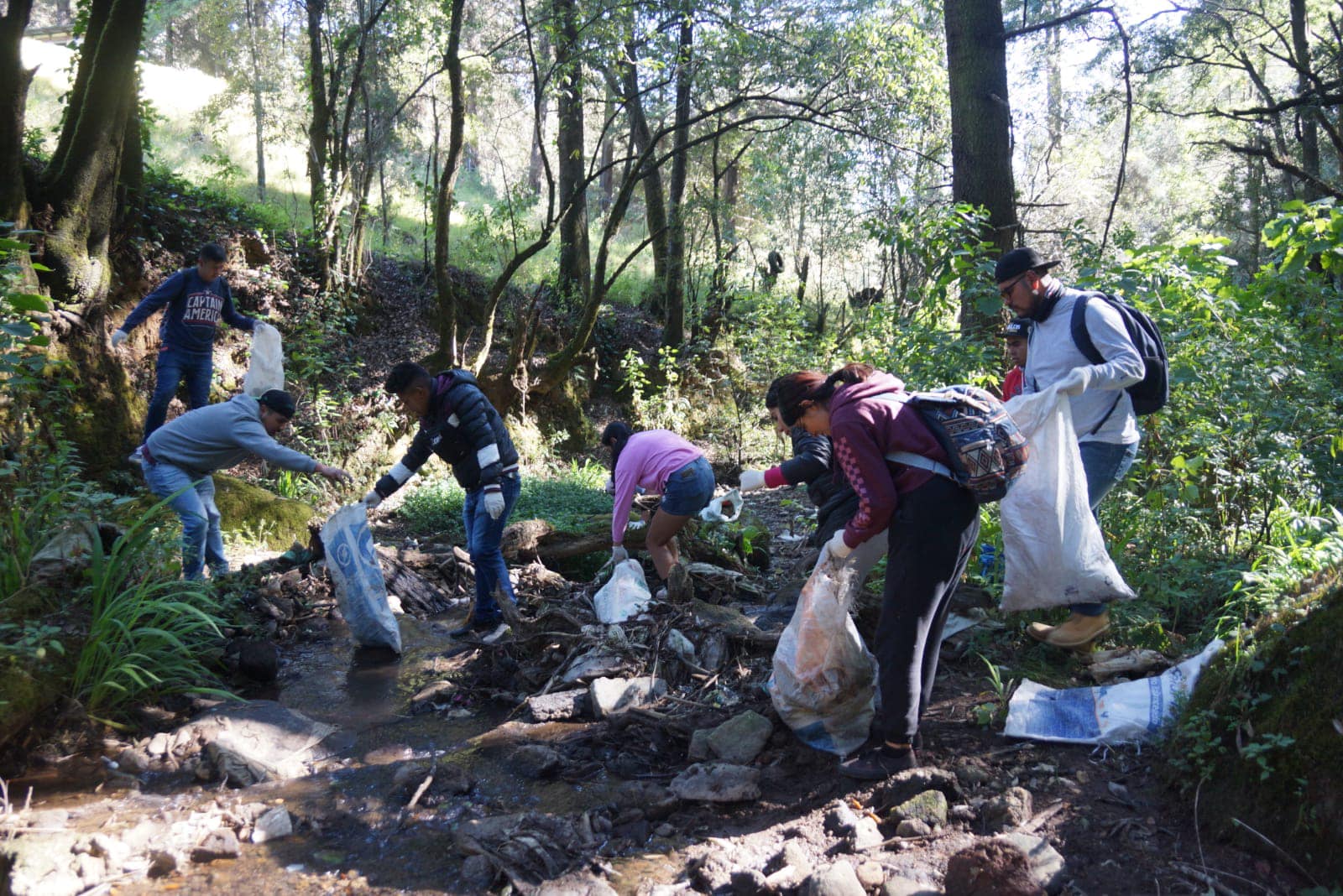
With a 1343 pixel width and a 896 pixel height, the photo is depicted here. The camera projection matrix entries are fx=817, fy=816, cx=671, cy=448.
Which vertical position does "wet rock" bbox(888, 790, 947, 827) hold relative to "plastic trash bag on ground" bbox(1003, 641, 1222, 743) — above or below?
below

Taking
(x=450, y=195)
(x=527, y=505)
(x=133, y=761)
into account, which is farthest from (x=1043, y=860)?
(x=450, y=195)

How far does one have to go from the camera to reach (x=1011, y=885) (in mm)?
2287

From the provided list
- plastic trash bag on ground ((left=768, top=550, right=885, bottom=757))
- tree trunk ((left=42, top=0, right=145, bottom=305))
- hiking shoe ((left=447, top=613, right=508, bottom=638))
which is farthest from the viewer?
tree trunk ((left=42, top=0, right=145, bottom=305))

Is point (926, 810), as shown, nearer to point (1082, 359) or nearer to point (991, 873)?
point (991, 873)

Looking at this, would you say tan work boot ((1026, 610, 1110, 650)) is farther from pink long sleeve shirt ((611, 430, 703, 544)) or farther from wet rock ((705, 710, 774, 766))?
pink long sleeve shirt ((611, 430, 703, 544))

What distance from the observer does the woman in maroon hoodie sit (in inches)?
118

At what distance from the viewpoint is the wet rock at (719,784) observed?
10.6 feet

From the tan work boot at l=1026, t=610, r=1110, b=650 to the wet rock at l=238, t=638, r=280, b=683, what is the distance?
13.9 feet

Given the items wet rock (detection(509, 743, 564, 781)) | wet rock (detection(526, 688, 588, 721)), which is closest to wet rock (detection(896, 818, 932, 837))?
wet rock (detection(509, 743, 564, 781))

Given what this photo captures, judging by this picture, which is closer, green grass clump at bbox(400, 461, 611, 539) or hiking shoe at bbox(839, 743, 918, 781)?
hiking shoe at bbox(839, 743, 918, 781)

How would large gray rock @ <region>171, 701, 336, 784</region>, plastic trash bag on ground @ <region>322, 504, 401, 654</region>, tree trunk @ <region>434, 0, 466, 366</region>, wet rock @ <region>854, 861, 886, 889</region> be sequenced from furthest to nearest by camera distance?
1. tree trunk @ <region>434, 0, 466, 366</region>
2. plastic trash bag on ground @ <region>322, 504, 401, 654</region>
3. large gray rock @ <region>171, 701, 336, 784</region>
4. wet rock @ <region>854, 861, 886, 889</region>

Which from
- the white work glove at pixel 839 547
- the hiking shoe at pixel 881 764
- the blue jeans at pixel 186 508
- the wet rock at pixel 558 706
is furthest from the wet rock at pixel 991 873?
the blue jeans at pixel 186 508

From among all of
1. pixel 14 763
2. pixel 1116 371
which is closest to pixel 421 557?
pixel 14 763

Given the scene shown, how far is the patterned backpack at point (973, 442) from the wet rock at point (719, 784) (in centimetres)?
142
